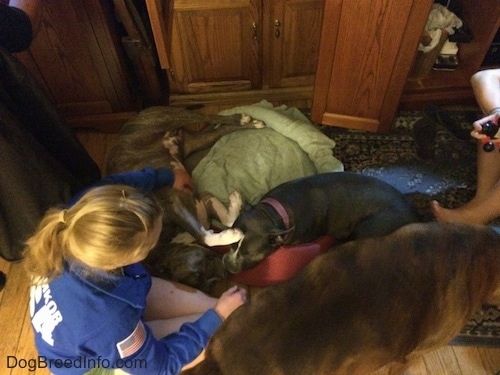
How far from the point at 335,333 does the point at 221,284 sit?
73 centimetres

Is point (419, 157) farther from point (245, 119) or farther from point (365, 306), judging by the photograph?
point (365, 306)

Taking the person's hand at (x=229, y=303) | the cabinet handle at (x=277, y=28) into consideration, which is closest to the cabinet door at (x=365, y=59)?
the cabinet handle at (x=277, y=28)

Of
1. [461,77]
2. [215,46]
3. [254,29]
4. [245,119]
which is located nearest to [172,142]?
[245,119]

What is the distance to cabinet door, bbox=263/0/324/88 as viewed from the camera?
1.79 meters

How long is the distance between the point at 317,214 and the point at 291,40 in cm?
83

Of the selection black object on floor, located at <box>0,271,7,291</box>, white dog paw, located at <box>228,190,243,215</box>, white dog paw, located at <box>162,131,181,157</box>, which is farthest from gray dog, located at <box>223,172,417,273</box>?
black object on floor, located at <box>0,271,7,291</box>

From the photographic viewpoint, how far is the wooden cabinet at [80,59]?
158cm

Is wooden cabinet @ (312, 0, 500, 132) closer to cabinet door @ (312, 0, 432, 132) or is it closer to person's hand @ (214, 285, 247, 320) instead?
cabinet door @ (312, 0, 432, 132)

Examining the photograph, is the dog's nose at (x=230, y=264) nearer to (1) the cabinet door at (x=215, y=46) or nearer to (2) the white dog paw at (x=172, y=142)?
(2) the white dog paw at (x=172, y=142)

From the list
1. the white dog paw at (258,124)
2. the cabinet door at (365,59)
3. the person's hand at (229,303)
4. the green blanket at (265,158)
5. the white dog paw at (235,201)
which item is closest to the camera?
the person's hand at (229,303)

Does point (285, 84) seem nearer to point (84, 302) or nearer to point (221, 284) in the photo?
point (221, 284)

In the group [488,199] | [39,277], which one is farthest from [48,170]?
[488,199]

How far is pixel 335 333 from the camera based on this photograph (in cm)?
90

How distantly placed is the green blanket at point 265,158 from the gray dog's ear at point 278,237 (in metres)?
0.29
